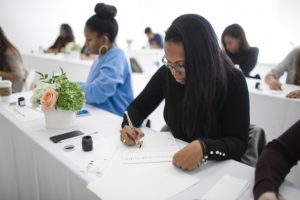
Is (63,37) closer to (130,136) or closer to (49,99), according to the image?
(49,99)

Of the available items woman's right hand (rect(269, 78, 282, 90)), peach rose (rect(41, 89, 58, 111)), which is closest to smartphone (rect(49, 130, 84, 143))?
peach rose (rect(41, 89, 58, 111))

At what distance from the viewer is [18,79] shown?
264 centimetres

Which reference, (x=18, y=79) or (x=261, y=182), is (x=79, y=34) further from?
(x=261, y=182)

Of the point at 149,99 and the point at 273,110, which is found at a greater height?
the point at 149,99

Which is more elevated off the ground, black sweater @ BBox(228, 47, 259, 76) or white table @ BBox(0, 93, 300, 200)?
black sweater @ BBox(228, 47, 259, 76)

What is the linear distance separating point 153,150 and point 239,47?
8.55ft

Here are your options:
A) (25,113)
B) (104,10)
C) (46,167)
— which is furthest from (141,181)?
(104,10)

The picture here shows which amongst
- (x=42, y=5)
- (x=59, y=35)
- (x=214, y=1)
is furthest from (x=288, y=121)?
(x=42, y=5)

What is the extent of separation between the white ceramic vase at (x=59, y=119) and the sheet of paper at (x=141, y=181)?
1.46ft

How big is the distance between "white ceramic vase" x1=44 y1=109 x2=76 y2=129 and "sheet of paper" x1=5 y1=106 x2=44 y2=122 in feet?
0.72

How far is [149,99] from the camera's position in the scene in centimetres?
141

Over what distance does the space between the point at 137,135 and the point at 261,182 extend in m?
0.53

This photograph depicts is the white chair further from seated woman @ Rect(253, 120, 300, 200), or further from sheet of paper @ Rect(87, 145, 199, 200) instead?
seated woman @ Rect(253, 120, 300, 200)

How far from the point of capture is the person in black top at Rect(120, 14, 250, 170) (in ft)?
3.26
